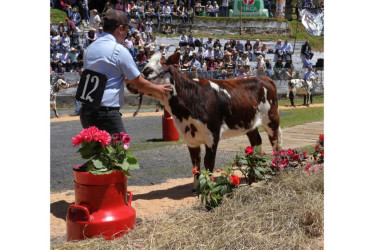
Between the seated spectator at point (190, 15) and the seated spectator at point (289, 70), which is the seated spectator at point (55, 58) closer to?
the seated spectator at point (289, 70)

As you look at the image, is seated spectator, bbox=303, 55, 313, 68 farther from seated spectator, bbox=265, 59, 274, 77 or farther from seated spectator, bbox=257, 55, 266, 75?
seated spectator, bbox=257, 55, 266, 75

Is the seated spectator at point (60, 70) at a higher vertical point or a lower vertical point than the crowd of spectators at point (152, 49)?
lower

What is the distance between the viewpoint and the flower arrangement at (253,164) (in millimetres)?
5973

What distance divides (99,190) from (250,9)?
1562 inches

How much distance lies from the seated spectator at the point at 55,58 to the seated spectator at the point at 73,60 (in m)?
0.52

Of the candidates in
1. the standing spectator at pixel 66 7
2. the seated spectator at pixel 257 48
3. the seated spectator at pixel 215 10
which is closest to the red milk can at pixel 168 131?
the standing spectator at pixel 66 7

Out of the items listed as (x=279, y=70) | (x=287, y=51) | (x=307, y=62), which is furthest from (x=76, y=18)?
(x=307, y=62)

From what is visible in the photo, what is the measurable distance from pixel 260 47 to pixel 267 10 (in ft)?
42.9

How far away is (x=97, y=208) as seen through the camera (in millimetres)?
4664

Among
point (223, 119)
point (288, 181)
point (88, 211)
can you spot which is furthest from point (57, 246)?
point (223, 119)

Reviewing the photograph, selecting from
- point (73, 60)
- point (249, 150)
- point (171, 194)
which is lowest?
point (171, 194)

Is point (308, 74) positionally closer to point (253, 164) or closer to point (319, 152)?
point (319, 152)

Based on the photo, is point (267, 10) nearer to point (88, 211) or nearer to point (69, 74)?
point (69, 74)

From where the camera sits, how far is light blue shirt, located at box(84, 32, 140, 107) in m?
5.15
